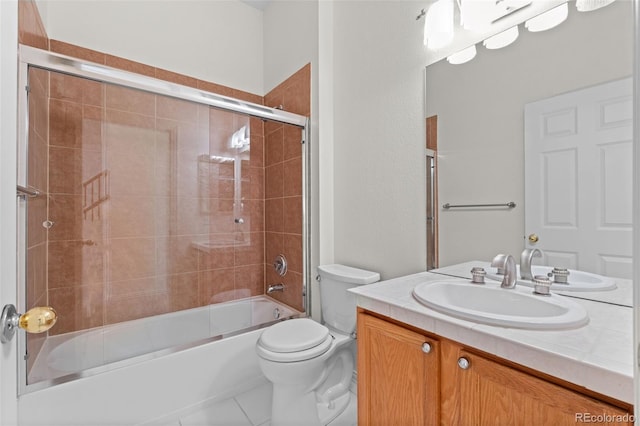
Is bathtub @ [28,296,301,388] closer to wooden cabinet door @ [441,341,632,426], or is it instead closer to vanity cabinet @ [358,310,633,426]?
vanity cabinet @ [358,310,633,426]

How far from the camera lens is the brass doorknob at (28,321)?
57 cm

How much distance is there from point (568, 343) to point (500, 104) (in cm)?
94

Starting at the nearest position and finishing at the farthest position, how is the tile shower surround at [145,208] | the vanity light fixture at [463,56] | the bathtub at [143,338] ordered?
1. the vanity light fixture at [463,56]
2. the bathtub at [143,338]
3. the tile shower surround at [145,208]

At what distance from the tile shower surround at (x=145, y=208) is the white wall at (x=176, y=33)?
94 millimetres

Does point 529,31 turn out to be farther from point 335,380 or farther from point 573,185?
point 335,380

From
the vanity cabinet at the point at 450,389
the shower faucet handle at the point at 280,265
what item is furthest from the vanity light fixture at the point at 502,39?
the shower faucet handle at the point at 280,265

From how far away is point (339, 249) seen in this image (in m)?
2.02

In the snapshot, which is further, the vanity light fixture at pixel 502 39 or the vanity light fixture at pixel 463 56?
the vanity light fixture at pixel 463 56

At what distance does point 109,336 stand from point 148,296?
301 millimetres

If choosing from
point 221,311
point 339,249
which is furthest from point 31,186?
point 339,249

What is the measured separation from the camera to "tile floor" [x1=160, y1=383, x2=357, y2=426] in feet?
4.91

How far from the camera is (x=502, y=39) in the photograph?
1182 mm

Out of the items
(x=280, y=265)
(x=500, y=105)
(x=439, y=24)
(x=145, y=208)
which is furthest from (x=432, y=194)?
(x=145, y=208)

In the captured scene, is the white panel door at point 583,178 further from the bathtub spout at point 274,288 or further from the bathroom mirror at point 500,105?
the bathtub spout at point 274,288
